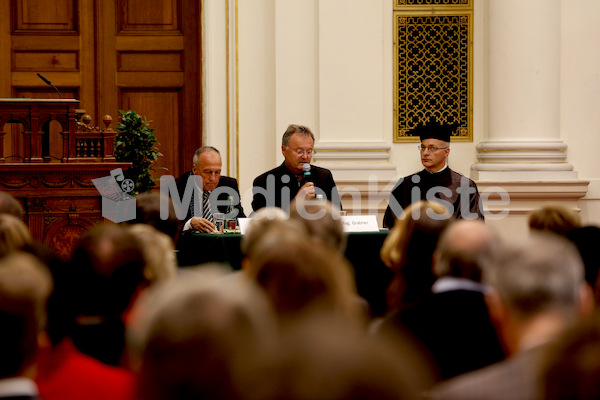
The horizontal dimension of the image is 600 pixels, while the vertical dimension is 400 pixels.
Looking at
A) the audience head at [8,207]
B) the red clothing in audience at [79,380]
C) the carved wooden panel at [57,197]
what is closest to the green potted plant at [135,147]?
the carved wooden panel at [57,197]

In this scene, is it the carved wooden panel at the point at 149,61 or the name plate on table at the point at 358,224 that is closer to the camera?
the name plate on table at the point at 358,224

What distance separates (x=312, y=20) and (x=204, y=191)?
2629 millimetres

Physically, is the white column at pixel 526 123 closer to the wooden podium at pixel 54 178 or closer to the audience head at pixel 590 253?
the wooden podium at pixel 54 178

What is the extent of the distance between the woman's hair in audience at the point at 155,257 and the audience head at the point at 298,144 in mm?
3974

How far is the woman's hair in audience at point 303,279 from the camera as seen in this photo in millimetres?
2002

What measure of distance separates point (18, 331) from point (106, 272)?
86 cm

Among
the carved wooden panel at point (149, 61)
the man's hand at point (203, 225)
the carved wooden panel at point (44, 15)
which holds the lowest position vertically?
the man's hand at point (203, 225)

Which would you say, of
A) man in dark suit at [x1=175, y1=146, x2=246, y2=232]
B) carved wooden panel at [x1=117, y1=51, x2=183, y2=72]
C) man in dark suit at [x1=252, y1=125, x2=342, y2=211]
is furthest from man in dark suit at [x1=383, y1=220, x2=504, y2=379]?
carved wooden panel at [x1=117, y1=51, x2=183, y2=72]

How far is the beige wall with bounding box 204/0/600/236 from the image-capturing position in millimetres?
8594

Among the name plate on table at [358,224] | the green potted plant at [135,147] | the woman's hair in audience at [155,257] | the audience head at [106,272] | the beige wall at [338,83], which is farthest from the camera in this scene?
the beige wall at [338,83]

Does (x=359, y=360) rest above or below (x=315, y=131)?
below

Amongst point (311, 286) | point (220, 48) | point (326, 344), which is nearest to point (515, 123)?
point (220, 48)

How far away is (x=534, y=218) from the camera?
3.80 meters

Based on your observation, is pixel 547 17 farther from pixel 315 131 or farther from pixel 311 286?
pixel 311 286
